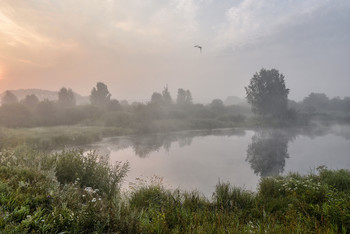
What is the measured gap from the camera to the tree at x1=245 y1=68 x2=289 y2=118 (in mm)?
57688

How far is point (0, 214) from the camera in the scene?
3811 millimetres

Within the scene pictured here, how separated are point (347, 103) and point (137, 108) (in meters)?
78.8

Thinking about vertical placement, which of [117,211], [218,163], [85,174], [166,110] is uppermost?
[166,110]

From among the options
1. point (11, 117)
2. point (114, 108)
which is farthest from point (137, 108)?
point (11, 117)

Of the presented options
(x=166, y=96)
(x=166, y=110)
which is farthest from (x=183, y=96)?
(x=166, y=110)

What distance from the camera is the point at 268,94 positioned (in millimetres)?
58000

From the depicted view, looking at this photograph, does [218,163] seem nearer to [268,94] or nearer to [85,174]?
[85,174]

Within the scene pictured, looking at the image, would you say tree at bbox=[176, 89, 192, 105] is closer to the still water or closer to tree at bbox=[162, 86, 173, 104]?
tree at bbox=[162, 86, 173, 104]

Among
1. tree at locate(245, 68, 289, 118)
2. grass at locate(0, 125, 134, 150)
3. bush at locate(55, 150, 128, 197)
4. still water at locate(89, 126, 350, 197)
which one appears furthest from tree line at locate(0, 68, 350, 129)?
bush at locate(55, 150, 128, 197)

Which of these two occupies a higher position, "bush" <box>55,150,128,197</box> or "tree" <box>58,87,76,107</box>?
"tree" <box>58,87,76,107</box>

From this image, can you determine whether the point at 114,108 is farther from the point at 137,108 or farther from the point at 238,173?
the point at 238,173

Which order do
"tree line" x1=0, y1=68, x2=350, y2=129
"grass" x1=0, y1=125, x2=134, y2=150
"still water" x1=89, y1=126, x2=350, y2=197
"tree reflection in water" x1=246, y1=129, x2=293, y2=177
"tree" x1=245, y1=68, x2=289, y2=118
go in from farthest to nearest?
"tree" x1=245, y1=68, x2=289, y2=118
"tree line" x1=0, y1=68, x2=350, y2=129
"grass" x1=0, y1=125, x2=134, y2=150
"tree reflection in water" x1=246, y1=129, x2=293, y2=177
"still water" x1=89, y1=126, x2=350, y2=197

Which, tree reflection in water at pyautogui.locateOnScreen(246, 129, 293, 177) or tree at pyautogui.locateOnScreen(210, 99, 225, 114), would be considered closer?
tree reflection in water at pyautogui.locateOnScreen(246, 129, 293, 177)

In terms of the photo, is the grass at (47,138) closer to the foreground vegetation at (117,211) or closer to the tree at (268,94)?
the foreground vegetation at (117,211)
